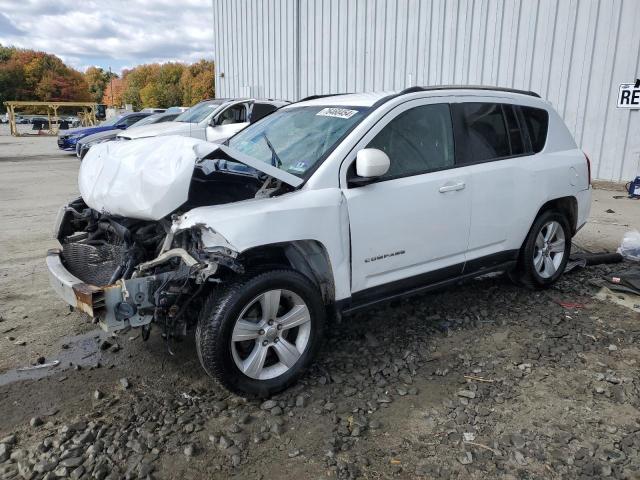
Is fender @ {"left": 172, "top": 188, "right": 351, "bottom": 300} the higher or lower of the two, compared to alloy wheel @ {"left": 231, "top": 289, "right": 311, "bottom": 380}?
higher

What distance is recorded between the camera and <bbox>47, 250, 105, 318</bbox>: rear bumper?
2.81 m

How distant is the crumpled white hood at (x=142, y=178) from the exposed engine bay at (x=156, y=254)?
32 mm

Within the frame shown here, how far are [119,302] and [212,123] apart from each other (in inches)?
388

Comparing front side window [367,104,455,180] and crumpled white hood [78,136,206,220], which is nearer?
crumpled white hood [78,136,206,220]

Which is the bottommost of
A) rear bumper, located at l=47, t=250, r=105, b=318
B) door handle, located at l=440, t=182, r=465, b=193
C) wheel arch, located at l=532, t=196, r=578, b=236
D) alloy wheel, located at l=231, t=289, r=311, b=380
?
alloy wheel, located at l=231, t=289, r=311, b=380

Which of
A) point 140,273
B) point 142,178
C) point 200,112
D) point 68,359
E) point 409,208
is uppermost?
point 200,112

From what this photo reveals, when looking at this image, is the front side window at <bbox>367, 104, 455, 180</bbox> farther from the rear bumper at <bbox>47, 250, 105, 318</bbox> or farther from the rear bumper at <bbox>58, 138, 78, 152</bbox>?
the rear bumper at <bbox>58, 138, 78, 152</bbox>

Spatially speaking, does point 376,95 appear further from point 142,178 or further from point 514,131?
point 142,178

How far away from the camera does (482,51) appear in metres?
11.9

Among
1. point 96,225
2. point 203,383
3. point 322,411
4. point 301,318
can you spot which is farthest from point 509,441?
point 96,225

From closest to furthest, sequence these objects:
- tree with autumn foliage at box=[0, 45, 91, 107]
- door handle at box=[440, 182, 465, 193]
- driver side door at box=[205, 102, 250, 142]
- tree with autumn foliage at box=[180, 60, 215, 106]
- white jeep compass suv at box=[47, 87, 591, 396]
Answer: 1. white jeep compass suv at box=[47, 87, 591, 396]
2. door handle at box=[440, 182, 465, 193]
3. driver side door at box=[205, 102, 250, 142]
4. tree with autumn foliage at box=[180, 60, 215, 106]
5. tree with autumn foliage at box=[0, 45, 91, 107]

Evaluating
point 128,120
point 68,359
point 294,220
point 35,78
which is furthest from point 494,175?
point 35,78

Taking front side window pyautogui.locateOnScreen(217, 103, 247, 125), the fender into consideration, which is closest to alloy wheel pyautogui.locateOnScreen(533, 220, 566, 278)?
the fender

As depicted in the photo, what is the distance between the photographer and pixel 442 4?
12.3 meters
